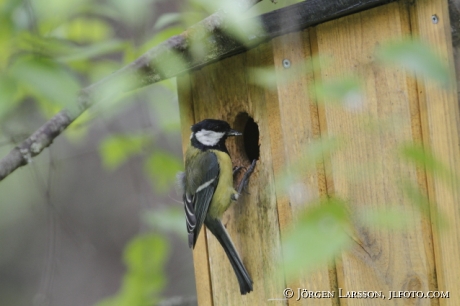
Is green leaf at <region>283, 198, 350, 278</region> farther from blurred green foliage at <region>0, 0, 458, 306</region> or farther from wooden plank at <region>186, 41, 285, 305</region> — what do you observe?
wooden plank at <region>186, 41, 285, 305</region>

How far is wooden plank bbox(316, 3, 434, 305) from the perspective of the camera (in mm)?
1676

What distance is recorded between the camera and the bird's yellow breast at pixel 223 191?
89.4 inches

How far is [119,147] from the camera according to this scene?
1.97 m

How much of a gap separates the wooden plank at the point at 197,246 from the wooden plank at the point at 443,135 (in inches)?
37.3

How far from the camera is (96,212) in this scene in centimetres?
405

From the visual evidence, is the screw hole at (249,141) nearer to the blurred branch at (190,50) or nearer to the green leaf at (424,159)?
the blurred branch at (190,50)

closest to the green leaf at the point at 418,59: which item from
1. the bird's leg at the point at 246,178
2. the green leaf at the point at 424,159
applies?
the green leaf at the point at 424,159

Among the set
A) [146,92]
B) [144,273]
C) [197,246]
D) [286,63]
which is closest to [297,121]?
[286,63]

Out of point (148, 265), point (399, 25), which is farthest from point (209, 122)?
point (399, 25)

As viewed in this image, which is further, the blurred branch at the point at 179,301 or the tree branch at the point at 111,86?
the blurred branch at the point at 179,301

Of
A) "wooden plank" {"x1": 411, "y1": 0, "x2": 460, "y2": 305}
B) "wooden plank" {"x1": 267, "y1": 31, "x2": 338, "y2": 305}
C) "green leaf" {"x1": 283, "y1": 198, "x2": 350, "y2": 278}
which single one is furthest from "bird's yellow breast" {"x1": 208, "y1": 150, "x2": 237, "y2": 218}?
"green leaf" {"x1": 283, "y1": 198, "x2": 350, "y2": 278}

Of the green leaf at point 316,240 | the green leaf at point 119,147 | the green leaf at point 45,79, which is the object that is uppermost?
the green leaf at point 45,79

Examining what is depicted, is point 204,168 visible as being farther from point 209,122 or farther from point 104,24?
point 104,24

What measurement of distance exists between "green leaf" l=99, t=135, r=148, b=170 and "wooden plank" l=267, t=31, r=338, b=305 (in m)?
0.43
